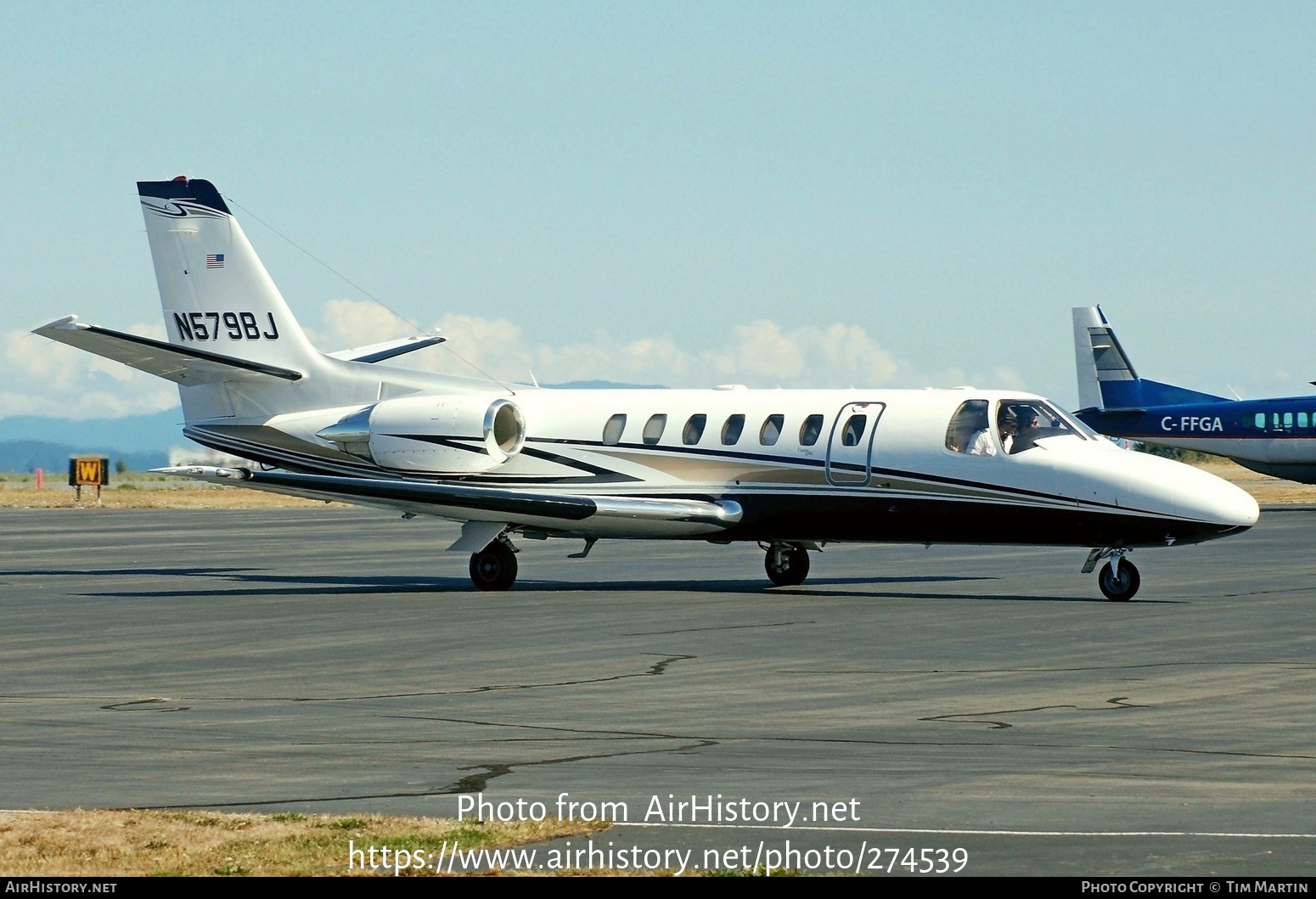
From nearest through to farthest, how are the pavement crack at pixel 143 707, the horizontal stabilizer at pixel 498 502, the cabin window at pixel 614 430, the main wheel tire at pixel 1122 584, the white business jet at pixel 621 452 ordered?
the pavement crack at pixel 143 707 < the main wheel tire at pixel 1122 584 < the white business jet at pixel 621 452 < the horizontal stabilizer at pixel 498 502 < the cabin window at pixel 614 430

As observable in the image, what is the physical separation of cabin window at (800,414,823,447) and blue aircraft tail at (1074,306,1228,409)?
3958 centimetres

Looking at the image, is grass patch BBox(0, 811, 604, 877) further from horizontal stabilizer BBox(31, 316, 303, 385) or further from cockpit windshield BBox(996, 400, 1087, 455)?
horizontal stabilizer BBox(31, 316, 303, 385)

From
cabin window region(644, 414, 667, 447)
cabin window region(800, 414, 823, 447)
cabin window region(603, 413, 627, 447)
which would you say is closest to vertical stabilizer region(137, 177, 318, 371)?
cabin window region(603, 413, 627, 447)

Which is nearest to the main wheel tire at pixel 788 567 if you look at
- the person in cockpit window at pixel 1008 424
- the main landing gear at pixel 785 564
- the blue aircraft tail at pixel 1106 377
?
the main landing gear at pixel 785 564

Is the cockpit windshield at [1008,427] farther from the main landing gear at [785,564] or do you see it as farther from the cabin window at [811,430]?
the main landing gear at [785,564]

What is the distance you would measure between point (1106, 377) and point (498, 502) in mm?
42335

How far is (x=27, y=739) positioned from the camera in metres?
12.6

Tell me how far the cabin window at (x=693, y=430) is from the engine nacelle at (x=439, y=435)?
8.70ft

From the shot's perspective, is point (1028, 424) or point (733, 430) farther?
point (733, 430)

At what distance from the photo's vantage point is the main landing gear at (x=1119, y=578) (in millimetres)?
23281

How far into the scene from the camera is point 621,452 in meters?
27.1

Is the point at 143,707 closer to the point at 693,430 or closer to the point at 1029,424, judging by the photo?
the point at 693,430

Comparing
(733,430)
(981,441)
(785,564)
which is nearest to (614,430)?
(733,430)

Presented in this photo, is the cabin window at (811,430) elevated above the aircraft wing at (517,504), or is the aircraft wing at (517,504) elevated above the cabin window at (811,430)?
the cabin window at (811,430)
